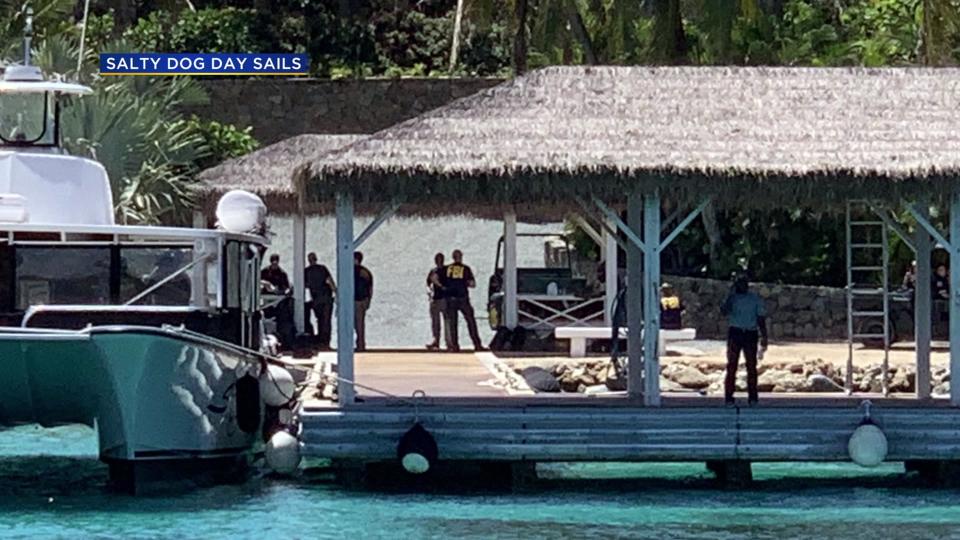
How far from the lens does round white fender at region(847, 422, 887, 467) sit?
19.7 meters

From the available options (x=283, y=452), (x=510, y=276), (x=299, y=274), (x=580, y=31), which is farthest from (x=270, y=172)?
(x=283, y=452)

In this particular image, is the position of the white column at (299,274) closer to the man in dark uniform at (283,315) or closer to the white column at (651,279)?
the man in dark uniform at (283,315)

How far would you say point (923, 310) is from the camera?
877 inches

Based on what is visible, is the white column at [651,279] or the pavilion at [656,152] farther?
the white column at [651,279]

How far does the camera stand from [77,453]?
24.4m

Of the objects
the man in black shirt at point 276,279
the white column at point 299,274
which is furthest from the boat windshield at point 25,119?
the man in black shirt at point 276,279

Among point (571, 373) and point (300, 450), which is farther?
point (571, 373)

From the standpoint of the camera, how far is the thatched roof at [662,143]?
64.8 feet

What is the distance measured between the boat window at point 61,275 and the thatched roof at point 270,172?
9.72 m

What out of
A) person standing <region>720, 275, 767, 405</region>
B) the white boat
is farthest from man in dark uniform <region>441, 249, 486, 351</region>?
person standing <region>720, 275, 767, 405</region>

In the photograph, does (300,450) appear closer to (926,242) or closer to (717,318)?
(926,242)

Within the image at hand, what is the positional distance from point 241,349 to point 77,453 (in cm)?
437

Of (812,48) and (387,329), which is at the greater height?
(812,48)

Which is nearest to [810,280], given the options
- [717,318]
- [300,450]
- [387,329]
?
[717,318]
